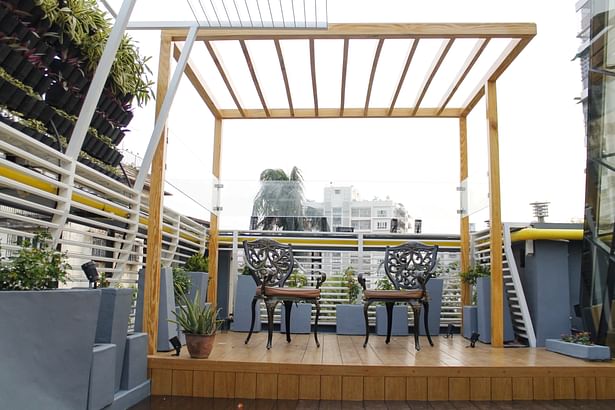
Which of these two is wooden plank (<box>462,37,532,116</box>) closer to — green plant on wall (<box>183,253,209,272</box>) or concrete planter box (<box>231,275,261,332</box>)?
concrete planter box (<box>231,275,261,332</box>)

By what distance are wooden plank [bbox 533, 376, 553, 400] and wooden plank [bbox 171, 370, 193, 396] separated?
100 inches

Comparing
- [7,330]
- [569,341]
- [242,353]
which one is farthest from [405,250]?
[7,330]

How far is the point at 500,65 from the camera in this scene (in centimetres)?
519

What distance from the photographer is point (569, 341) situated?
464 centimetres

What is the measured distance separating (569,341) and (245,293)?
11.8 feet

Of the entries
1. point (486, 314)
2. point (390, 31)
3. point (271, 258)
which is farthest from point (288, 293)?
point (390, 31)

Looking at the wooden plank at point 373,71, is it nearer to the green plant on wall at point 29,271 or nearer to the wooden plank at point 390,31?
the wooden plank at point 390,31

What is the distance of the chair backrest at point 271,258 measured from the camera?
558 cm

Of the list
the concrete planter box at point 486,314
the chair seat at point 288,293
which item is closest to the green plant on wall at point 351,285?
the concrete planter box at point 486,314

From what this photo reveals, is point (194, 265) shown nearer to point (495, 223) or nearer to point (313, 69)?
point (313, 69)

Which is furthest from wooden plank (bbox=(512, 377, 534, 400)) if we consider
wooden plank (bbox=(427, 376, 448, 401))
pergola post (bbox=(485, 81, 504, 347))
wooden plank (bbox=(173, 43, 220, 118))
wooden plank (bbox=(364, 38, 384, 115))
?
wooden plank (bbox=(173, 43, 220, 118))

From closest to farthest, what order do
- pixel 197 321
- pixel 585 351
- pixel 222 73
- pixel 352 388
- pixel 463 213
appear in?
1. pixel 352 388
2. pixel 197 321
3. pixel 585 351
4. pixel 222 73
5. pixel 463 213

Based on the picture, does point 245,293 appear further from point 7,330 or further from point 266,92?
point 7,330

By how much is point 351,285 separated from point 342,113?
229cm
